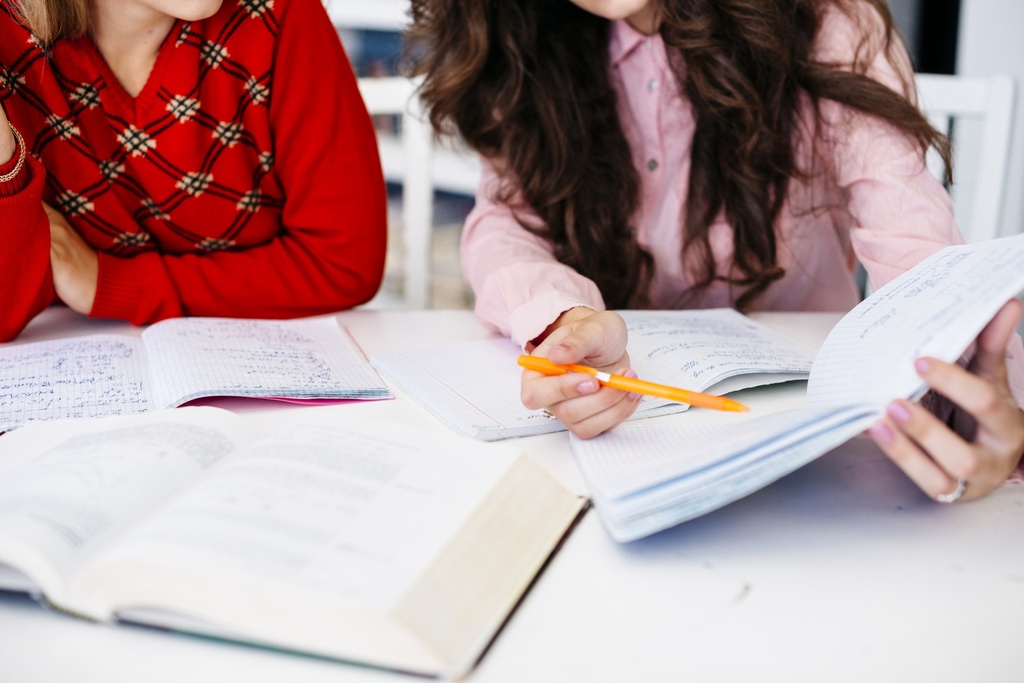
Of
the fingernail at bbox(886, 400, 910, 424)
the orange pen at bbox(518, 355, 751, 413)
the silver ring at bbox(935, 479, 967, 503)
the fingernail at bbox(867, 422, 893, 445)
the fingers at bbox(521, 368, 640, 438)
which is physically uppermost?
the fingernail at bbox(886, 400, 910, 424)

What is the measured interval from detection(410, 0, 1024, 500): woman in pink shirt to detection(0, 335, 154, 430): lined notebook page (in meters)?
0.36

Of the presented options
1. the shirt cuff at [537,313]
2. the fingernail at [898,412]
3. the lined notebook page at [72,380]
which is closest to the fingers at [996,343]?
the fingernail at [898,412]

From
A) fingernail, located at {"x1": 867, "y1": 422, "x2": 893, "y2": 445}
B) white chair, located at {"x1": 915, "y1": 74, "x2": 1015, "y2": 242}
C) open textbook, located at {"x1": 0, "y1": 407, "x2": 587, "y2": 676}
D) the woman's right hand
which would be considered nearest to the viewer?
open textbook, located at {"x1": 0, "y1": 407, "x2": 587, "y2": 676}

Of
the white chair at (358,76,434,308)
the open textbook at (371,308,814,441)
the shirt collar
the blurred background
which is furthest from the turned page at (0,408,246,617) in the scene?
the blurred background

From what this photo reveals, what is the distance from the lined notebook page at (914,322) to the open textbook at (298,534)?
20 cm

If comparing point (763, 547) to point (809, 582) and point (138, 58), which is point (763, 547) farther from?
point (138, 58)

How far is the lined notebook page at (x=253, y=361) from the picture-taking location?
0.72 meters

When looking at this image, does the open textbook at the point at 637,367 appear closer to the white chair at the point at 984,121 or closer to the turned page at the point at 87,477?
the turned page at the point at 87,477

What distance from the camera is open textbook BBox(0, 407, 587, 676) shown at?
0.41 meters

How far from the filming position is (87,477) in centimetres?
51

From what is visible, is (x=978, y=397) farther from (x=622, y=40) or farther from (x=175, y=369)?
(x=622, y=40)

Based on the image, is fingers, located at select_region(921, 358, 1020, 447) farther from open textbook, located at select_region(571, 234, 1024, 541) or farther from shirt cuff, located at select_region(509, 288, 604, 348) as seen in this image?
shirt cuff, located at select_region(509, 288, 604, 348)

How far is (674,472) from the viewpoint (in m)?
0.51

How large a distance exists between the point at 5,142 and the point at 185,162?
198mm
